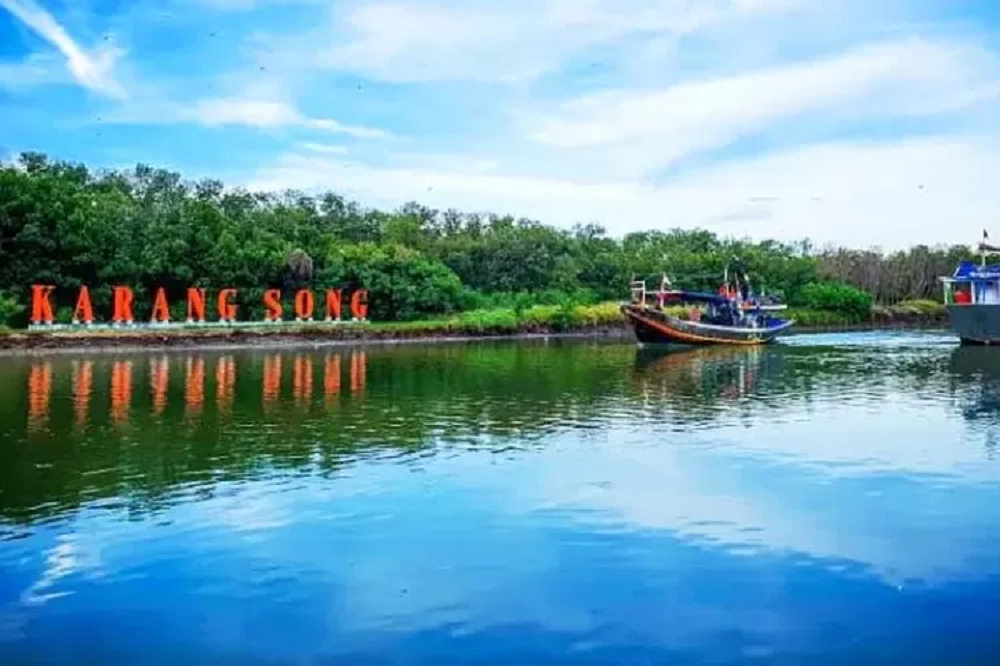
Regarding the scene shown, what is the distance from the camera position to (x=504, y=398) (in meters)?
23.7

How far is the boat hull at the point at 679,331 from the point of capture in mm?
47375

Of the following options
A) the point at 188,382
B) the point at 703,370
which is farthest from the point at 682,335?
the point at 188,382

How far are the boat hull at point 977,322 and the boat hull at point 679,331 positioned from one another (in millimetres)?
8747

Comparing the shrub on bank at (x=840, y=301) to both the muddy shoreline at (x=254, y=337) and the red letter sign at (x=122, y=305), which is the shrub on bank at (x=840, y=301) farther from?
the red letter sign at (x=122, y=305)

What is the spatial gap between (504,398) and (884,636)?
636 inches

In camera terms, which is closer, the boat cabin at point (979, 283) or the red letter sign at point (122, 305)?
the red letter sign at point (122, 305)

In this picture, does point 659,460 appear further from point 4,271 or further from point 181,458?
point 4,271

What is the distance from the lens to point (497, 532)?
10.8 m

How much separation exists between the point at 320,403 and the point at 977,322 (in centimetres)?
3407

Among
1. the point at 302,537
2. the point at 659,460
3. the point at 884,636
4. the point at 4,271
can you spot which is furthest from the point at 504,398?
the point at 4,271

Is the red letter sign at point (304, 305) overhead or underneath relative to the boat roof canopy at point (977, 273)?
underneath

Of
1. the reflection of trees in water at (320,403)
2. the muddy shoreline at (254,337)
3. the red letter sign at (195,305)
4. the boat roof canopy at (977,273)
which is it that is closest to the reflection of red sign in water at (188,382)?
the reflection of trees in water at (320,403)

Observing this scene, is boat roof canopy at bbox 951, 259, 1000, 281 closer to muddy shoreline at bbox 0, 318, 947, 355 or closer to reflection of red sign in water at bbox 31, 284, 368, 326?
muddy shoreline at bbox 0, 318, 947, 355

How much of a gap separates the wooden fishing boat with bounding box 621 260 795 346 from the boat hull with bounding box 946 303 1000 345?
819 centimetres
